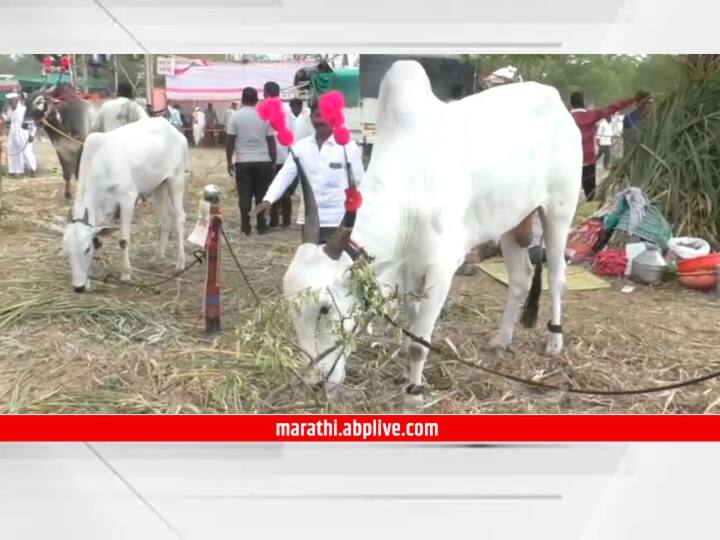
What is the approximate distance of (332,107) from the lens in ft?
9.81

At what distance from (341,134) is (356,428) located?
1040 mm

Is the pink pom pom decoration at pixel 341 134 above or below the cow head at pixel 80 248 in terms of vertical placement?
above

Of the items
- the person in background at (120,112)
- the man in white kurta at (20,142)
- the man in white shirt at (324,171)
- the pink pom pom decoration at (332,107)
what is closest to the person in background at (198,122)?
the person in background at (120,112)

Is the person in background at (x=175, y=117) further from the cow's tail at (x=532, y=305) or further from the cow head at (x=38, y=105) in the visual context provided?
the cow's tail at (x=532, y=305)

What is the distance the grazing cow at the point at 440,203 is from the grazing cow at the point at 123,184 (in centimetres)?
54

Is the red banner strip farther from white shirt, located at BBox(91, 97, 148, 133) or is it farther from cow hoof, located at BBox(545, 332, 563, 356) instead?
white shirt, located at BBox(91, 97, 148, 133)

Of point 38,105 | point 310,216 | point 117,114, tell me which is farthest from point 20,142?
point 310,216

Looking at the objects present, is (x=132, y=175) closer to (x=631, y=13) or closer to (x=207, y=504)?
(x=207, y=504)

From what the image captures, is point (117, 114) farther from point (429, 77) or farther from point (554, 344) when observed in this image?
point (554, 344)

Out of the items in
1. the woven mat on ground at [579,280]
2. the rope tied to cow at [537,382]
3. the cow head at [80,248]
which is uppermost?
the cow head at [80,248]

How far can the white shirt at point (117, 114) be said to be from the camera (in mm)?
3043

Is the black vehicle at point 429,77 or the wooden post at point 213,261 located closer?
the black vehicle at point 429,77

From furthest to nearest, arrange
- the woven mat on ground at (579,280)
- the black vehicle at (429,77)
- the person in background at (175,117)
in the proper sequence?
the woven mat on ground at (579,280) → the person in background at (175,117) → the black vehicle at (429,77)

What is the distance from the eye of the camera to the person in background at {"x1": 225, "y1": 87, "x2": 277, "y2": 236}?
9.94 ft
